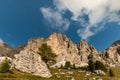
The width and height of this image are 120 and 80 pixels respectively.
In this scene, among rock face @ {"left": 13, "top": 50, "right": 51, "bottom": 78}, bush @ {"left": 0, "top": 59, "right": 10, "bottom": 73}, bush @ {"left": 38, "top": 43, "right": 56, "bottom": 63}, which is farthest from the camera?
bush @ {"left": 38, "top": 43, "right": 56, "bottom": 63}

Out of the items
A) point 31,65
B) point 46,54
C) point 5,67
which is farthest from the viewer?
point 46,54

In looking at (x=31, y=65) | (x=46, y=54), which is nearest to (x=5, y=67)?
(x=31, y=65)

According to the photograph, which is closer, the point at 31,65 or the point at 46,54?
the point at 31,65

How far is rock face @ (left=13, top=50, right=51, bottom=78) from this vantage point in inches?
4660

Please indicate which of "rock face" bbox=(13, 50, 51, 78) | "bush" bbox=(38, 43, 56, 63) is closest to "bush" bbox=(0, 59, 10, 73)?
"rock face" bbox=(13, 50, 51, 78)

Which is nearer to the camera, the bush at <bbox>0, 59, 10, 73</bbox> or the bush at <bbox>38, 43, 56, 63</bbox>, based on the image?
the bush at <bbox>0, 59, 10, 73</bbox>

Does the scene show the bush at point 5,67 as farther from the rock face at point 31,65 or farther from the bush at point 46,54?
the bush at point 46,54

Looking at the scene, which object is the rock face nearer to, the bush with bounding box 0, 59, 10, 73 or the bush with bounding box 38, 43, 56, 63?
the bush with bounding box 0, 59, 10, 73

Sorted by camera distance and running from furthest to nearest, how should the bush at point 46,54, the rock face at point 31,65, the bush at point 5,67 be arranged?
1. the bush at point 46,54
2. the rock face at point 31,65
3. the bush at point 5,67

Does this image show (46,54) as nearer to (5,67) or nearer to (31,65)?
(31,65)

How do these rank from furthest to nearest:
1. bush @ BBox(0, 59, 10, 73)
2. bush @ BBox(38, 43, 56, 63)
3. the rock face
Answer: bush @ BBox(38, 43, 56, 63)
the rock face
bush @ BBox(0, 59, 10, 73)

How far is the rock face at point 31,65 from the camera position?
118375 millimetres

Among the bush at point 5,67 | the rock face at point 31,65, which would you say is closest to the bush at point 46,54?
the rock face at point 31,65

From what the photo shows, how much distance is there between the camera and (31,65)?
120 m
